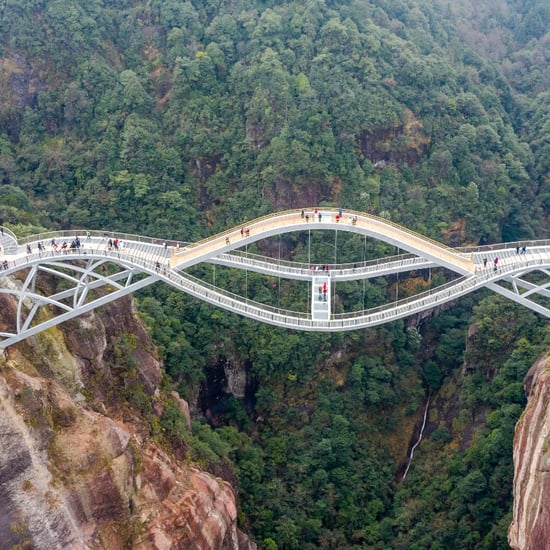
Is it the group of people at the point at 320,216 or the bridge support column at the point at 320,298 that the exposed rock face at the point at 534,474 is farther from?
the group of people at the point at 320,216

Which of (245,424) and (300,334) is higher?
(300,334)

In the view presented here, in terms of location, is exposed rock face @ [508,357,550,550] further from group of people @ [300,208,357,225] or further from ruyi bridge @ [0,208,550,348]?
group of people @ [300,208,357,225]

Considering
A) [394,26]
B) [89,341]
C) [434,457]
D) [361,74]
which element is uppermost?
[394,26]

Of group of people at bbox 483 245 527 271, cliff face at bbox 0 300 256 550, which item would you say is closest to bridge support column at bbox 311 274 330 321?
group of people at bbox 483 245 527 271

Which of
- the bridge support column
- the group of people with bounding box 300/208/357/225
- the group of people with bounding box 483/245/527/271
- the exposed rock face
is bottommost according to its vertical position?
the exposed rock face

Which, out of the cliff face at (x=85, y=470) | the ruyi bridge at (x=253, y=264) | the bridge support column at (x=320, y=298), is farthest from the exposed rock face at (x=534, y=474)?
the cliff face at (x=85, y=470)

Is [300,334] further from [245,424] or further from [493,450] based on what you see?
[493,450]

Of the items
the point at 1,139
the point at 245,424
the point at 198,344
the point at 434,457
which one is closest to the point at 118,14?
the point at 1,139
